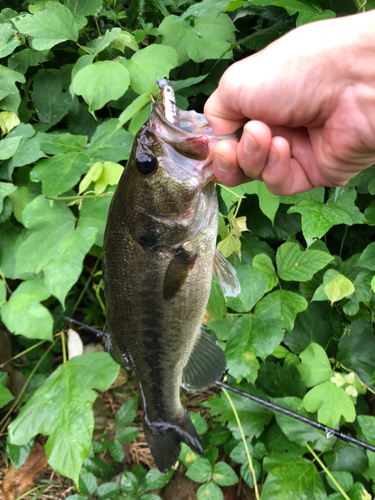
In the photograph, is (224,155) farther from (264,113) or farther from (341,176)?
(341,176)

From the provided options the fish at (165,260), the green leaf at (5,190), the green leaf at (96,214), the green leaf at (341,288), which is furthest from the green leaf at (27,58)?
the green leaf at (341,288)

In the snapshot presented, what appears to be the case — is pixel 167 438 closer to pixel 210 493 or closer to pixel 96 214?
pixel 210 493

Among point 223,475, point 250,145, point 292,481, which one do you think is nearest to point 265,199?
point 250,145

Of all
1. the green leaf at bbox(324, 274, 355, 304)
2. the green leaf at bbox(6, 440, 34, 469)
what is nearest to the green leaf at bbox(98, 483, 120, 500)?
the green leaf at bbox(6, 440, 34, 469)

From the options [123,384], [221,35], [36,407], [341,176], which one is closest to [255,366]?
[341,176]

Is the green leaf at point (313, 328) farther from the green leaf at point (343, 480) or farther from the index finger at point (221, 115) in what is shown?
the index finger at point (221, 115)
